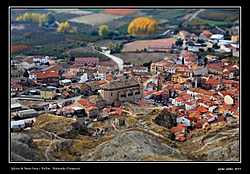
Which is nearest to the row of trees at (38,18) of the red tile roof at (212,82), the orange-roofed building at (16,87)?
the orange-roofed building at (16,87)

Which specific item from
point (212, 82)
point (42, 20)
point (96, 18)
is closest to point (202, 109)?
point (212, 82)

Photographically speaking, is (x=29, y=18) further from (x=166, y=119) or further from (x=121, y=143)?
(x=121, y=143)

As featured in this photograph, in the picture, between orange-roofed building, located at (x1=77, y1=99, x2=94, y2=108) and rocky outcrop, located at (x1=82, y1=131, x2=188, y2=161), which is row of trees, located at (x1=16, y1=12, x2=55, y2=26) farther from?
rocky outcrop, located at (x1=82, y1=131, x2=188, y2=161)

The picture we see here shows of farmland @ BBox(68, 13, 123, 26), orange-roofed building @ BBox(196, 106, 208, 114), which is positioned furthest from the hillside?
farmland @ BBox(68, 13, 123, 26)

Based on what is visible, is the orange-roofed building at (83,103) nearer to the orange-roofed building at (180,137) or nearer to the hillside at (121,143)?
the hillside at (121,143)

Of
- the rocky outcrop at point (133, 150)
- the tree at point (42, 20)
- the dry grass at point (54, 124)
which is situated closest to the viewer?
the rocky outcrop at point (133, 150)

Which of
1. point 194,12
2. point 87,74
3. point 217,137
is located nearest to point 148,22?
point 194,12
